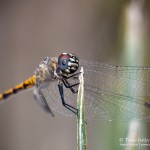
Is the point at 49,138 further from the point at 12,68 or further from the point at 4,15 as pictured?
the point at 4,15

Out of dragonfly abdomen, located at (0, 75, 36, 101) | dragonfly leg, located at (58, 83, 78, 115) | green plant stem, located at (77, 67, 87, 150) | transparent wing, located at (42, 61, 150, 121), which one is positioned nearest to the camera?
green plant stem, located at (77, 67, 87, 150)

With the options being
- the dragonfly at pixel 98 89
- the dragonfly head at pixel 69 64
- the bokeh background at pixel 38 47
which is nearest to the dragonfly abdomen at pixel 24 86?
the dragonfly at pixel 98 89

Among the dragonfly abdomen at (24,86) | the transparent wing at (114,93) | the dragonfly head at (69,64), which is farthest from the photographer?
the dragonfly abdomen at (24,86)

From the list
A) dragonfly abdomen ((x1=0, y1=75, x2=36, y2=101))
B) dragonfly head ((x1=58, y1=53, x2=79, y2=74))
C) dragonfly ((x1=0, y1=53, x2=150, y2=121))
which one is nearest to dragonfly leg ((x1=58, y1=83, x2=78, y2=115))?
dragonfly ((x1=0, y1=53, x2=150, y2=121))

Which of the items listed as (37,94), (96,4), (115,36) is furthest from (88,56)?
(37,94)

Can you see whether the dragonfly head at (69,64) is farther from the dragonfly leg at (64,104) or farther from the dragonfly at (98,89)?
the dragonfly leg at (64,104)

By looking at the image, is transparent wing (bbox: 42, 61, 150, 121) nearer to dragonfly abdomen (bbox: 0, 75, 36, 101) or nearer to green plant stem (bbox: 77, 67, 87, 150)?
dragonfly abdomen (bbox: 0, 75, 36, 101)

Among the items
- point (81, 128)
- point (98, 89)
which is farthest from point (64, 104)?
point (81, 128)

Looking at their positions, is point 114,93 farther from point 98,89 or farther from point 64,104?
point 64,104
